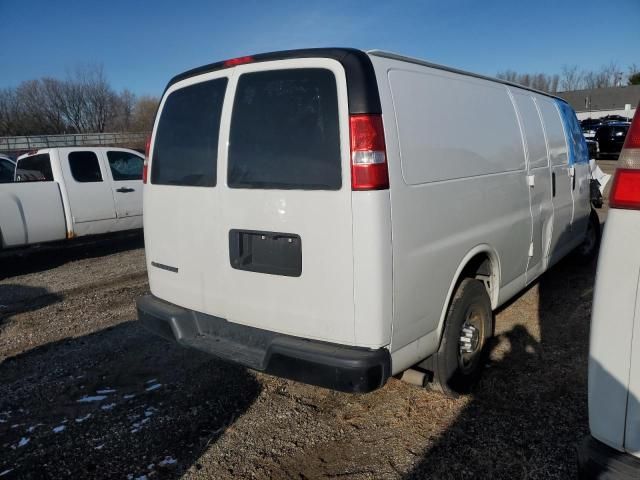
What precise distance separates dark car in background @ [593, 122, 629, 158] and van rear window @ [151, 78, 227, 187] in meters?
22.3

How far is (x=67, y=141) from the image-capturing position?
41.8 m

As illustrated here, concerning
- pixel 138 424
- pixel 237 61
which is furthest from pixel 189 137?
pixel 138 424

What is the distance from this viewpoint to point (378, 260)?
2350mm

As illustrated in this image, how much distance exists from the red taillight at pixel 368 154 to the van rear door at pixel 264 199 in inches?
1.8

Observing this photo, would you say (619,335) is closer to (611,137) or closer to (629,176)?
(629,176)

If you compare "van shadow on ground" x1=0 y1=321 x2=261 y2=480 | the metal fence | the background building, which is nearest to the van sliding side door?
"van shadow on ground" x1=0 y1=321 x2=261 y2=480

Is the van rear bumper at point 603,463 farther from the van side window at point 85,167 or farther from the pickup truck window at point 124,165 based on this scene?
the pickup truck window at point 124,165

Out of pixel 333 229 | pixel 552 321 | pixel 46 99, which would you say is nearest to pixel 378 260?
pixel 333 229

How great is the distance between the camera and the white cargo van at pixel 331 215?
7.86 ft

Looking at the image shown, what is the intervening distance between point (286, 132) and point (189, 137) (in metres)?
0.84

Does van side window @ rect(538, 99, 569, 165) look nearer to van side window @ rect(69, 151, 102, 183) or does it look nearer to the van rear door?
the van rear door

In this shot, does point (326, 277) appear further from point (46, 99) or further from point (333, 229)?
point (46, 99)

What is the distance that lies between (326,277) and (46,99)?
68.6m

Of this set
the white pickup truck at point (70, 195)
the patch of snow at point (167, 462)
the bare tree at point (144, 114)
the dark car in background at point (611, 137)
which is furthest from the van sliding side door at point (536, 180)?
the bare tree at point (144, 114)
